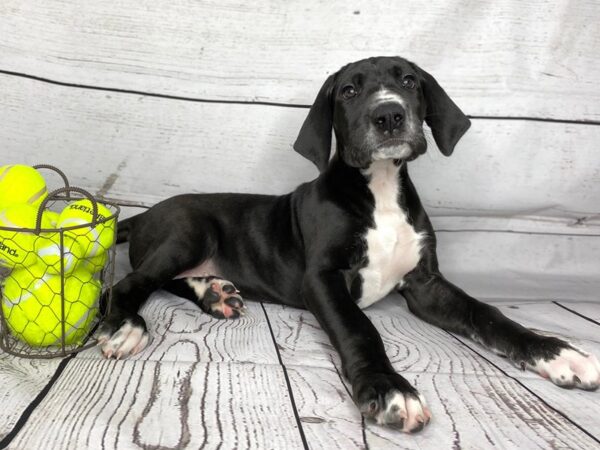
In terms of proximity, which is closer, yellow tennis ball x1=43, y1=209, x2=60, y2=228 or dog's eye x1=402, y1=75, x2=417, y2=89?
yellow tennis ball x1=43, y1=209, x2=60, y2=228

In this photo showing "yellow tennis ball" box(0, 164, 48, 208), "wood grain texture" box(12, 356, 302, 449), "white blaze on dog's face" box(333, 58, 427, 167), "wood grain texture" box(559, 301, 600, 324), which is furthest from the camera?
Answer: "wood grain texture" box(559, 301, 600, 324)

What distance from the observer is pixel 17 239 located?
200 cm

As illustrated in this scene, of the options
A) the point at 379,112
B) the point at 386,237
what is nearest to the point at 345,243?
the point at 386,237

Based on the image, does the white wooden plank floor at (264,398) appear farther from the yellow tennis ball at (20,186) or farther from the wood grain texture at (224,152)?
the wood grain texture at (224,152)

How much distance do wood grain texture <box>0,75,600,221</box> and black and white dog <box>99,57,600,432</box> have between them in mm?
278

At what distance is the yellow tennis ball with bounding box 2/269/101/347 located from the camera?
207 cm

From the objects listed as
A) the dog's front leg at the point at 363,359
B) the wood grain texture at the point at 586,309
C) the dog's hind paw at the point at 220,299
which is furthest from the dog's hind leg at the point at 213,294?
the wood grain texture at the point at 586,309

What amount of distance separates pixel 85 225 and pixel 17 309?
0.38m

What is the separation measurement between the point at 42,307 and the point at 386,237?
131 cm

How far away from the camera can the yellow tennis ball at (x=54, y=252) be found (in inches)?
80.4

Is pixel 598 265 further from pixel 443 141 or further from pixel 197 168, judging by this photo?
pixel 197 168

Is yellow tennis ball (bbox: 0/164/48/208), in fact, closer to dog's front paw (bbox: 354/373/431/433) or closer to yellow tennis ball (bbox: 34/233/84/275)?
yellow tennis ball (bbox: 34/233/84/275)

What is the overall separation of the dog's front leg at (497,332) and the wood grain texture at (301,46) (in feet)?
3.28

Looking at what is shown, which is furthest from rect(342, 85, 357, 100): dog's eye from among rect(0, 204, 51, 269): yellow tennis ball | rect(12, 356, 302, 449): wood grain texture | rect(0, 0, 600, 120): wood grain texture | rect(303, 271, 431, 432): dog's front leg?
rect(0, 204, 51, 269): yellow tennis ball
